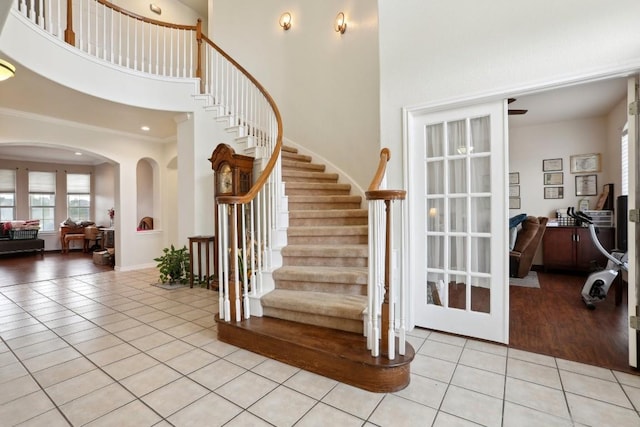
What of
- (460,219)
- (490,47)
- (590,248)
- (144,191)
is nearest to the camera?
(490,47)

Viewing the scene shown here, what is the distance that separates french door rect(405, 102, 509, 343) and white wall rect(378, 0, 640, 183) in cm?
19

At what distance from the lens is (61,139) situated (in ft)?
16.9

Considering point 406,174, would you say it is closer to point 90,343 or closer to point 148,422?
point 148,422

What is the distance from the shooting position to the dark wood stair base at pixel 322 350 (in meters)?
1.92

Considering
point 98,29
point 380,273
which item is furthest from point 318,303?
point 98,29

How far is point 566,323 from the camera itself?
2994 millimetres

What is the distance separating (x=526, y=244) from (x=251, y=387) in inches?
185

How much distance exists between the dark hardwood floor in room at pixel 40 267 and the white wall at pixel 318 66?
5002 millimetres

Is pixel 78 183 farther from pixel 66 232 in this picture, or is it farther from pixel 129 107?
pixel 129 107

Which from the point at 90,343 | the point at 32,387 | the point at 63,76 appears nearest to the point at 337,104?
the point at 63,76

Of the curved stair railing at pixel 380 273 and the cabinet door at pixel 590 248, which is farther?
the cabinet door at pixel 590 248

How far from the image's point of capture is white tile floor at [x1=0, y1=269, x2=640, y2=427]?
5.52 feet

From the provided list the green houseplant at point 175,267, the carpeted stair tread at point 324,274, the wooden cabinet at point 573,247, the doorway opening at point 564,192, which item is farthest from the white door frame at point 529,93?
the green houseplant at point 175,267

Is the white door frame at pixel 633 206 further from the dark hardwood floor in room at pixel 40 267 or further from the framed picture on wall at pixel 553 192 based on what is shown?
the dark hardwood floor in room at pixel 40 267
